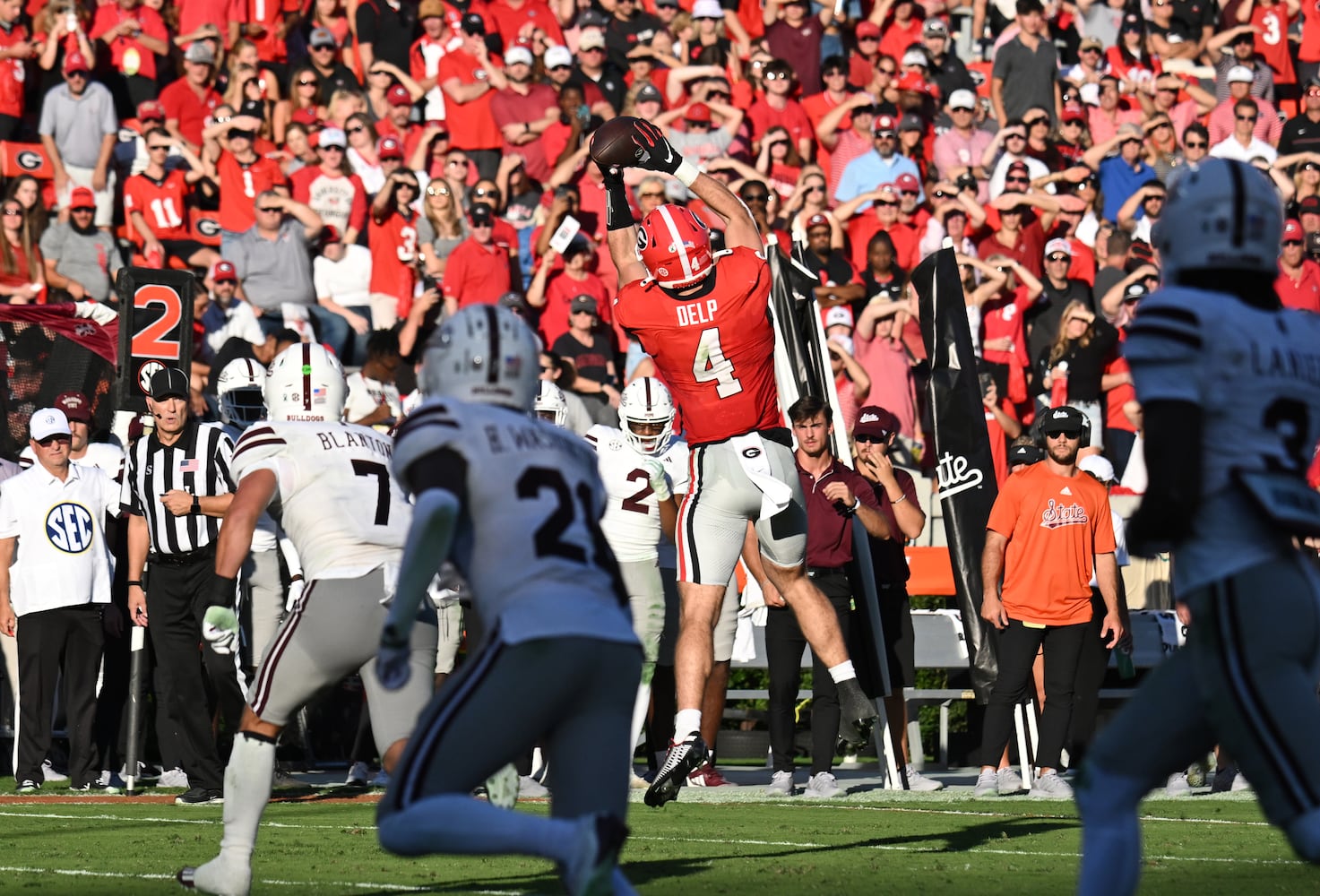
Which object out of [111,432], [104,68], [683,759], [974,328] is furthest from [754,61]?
[683,759]

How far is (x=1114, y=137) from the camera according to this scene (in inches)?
744

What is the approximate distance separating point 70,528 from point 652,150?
16.3 ft

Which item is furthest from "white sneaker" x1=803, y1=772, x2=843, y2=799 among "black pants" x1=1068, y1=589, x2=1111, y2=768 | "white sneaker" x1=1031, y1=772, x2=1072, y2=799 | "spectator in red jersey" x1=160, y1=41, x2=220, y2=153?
"spectator in red jersey" x1=160, y1=41, x2=220, y2=153

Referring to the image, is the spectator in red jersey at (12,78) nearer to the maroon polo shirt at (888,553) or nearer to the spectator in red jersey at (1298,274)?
the maroon polo shirt at (888,553)

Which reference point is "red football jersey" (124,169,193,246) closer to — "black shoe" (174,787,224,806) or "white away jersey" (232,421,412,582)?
"black shoe" (174,787,224,806)

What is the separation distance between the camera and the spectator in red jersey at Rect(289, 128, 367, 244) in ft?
55.4

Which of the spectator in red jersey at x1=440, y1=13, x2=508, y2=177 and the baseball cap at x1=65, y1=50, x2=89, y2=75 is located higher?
the baseball cap at x1=65, y1=50, x2=89, y2=75

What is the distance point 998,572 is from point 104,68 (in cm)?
1048

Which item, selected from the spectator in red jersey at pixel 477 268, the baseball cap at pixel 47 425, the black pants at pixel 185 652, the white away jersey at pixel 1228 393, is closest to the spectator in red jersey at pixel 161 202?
the spectator in red jersey at pixel 477 268

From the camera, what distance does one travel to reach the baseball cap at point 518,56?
1812cm

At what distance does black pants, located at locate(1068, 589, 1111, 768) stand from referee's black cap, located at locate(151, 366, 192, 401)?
17.5ft

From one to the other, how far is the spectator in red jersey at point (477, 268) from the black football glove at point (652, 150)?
7004 millimetres

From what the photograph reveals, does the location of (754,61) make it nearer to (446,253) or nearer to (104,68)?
(446,253)

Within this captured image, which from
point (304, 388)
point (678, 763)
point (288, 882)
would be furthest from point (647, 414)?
point (288, 882)
